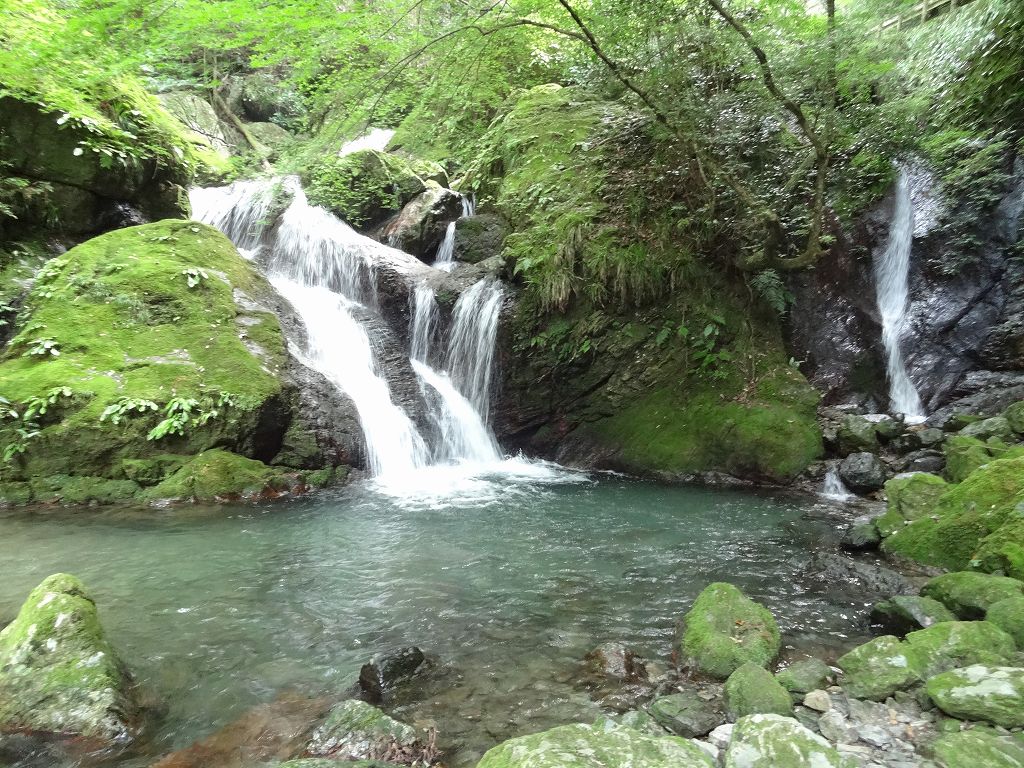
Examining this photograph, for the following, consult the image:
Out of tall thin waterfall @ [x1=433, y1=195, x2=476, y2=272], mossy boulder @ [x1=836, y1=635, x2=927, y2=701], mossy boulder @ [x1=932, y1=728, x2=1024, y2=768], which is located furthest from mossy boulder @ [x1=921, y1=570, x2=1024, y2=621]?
tall thin waterfall @ [x1=433, y1=195, x2=476, y2=272]

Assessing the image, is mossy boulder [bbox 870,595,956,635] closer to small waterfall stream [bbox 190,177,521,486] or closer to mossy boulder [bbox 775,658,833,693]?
mossy boulder [bbox 775,658,833,693]

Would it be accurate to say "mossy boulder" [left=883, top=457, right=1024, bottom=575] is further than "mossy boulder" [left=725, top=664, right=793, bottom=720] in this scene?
Yes

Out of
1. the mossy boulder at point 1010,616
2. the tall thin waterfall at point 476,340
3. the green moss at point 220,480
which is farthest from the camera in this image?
the tall thin waterfall at point 476,340

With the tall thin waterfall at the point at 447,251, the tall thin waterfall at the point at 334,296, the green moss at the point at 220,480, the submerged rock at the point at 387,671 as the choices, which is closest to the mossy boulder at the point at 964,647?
the submerged rock at the point at 387,671

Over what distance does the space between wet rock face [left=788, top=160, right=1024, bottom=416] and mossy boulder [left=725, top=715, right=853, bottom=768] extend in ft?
27.5

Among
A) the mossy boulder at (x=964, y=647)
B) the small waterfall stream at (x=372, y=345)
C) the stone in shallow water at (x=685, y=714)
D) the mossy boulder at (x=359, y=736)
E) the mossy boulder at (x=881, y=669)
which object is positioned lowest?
the mossy boulder at (x=359, y=736)

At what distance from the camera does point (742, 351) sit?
9.92 metres

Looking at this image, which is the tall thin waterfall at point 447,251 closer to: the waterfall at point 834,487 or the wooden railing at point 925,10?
the waterfall at point 834,487

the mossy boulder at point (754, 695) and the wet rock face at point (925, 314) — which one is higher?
the wet rock face at point (925, 314)

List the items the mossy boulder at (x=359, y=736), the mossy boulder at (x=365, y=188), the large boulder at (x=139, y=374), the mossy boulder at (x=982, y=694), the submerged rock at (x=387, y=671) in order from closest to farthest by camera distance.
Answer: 1. the mossy boulder at (x=982, y=694)
2. the mossy boulder at (x=359, y=736)
3. the submerged rock at (x=387, y=671)
4. the large boulder at (x=139, y=374)
5. the mossy boulder at (x=365, y=188)

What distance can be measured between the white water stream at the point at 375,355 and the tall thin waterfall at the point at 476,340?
0.07ft

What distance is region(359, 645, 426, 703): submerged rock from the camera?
3.45 meters

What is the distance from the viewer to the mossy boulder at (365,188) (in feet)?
50.6

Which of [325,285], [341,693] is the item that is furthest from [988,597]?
[325,285]
